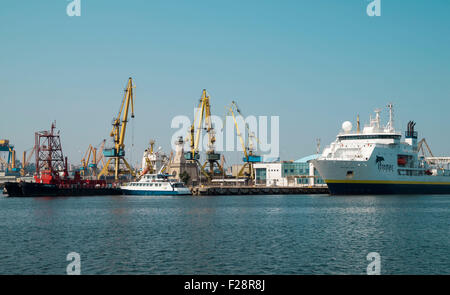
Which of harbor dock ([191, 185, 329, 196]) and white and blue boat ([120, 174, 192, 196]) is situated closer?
white and blue boat ([120, 174, 192, 196])

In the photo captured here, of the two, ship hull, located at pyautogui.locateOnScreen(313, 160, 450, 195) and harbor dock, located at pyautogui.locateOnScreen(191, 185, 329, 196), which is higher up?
ship hull, located at pyautogui.locateOnScreen(313, 160, 450, 195)

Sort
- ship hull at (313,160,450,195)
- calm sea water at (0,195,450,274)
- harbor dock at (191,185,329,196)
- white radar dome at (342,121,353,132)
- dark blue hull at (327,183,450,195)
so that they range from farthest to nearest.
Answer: harbor dock at (191,185,329,196) < white radar dome at (342,121,353,132) < dark blue hull at (327,183,450,195) < ship hull at (313,160,450,195) < calm sea water at (0,195,450,274)

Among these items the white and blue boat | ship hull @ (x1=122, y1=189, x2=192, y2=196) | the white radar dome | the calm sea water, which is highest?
the white radar dome

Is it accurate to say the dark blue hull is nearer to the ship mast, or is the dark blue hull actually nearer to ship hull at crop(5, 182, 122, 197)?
the ship mast

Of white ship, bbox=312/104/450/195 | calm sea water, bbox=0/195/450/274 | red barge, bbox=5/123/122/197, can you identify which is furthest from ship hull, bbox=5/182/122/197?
calm sea water, bbox=0/195/450/274

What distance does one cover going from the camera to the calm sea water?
87.2 feet

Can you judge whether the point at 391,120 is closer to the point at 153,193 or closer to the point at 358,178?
the point at 358,178

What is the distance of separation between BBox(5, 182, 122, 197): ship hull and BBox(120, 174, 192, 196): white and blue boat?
7027mm

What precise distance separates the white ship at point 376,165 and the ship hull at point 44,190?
180 feet

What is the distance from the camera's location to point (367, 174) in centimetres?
8788
